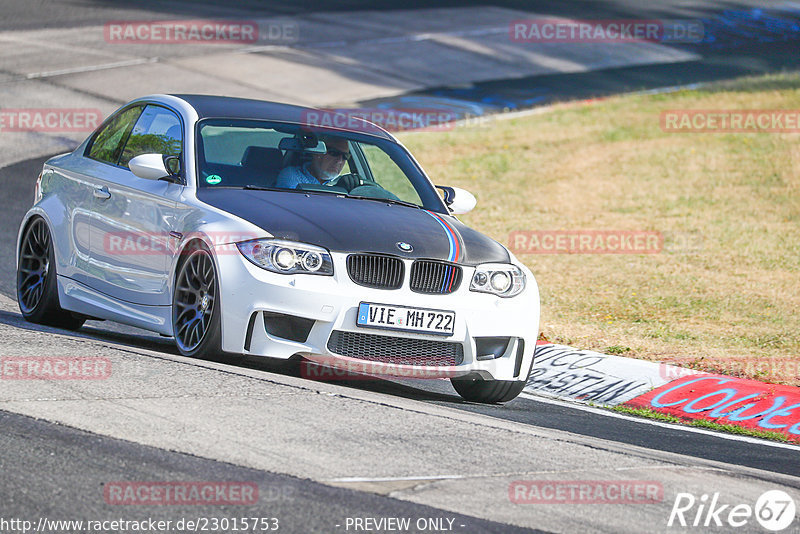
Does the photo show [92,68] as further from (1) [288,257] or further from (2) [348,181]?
(1) [288,257]

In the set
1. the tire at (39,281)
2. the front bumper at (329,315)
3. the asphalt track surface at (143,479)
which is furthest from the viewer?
the tire at (39,281)

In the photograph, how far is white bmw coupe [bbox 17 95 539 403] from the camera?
720 centimetres

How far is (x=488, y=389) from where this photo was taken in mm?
8000

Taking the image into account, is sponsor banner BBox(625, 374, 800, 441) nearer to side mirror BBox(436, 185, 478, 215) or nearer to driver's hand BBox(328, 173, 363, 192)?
side mirror BBox(436, 185, 478, 215)

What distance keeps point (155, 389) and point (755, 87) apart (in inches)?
908

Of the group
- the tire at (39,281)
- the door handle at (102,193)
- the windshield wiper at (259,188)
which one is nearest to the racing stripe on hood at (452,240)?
the windshield wiper at (259,188)

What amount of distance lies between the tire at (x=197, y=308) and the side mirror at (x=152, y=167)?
636 millimetres

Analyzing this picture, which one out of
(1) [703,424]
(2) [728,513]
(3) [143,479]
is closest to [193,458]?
(3) [143,479]

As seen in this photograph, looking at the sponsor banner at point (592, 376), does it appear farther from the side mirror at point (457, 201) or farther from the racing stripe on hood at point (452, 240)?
the racing stripe on hood at point (452, 240)

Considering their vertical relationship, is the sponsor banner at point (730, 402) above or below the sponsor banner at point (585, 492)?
below

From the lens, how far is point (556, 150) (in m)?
22.2

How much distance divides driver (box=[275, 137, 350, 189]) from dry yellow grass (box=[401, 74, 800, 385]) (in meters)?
2.85

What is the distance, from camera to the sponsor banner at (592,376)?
29.7 feet

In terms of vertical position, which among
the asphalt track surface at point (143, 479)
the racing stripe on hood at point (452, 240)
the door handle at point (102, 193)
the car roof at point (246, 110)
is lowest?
the asphalt track surface at point (143, 479)
